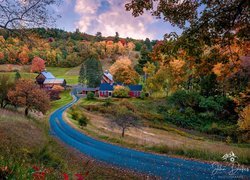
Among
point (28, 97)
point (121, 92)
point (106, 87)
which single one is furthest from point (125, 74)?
point (28, 97)

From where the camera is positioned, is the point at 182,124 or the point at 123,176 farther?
the point at 182,124

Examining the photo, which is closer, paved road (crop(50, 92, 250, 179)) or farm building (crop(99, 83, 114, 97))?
paved road (crop(50, 92, 250, 179))

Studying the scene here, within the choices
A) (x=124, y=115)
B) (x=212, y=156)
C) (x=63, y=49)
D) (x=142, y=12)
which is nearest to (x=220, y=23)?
(x=142, y=12)

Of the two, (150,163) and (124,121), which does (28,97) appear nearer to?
(124,121)

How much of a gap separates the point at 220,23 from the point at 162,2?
1808mm

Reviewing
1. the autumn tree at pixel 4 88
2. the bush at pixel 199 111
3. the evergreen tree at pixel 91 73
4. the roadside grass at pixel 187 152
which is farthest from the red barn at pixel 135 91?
the roadside grass at pixel 187 152

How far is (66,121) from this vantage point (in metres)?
42.3

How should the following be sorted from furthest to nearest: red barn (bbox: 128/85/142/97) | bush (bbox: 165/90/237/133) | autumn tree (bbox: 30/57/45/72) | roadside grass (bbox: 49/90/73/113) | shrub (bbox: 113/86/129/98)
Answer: red barn (bbox: 128/85/142/97) < shrub (bbox: 113/86/129/98) < roadside grass (bbox: 49/90/73/113) < bush (bbox: 165/90/237/133) < autumn tree (bbox: 30/57/45/72)

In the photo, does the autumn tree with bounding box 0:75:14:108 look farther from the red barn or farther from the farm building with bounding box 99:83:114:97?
the red barn

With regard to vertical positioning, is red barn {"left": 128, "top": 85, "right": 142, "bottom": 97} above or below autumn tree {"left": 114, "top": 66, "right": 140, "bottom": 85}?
below

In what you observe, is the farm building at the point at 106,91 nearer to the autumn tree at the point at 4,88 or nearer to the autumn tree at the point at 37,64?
the autumn tree at the point at 37,64

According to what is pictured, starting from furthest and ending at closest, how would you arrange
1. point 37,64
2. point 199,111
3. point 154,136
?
point 199,111 < point 37,64 < point 154,136

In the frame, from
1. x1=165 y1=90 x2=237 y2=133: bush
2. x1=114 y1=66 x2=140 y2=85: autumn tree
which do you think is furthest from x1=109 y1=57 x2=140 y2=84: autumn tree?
x1=165 y1=90 x2=237 y2=133: bush

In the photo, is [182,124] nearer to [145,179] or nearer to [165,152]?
[165,152]
